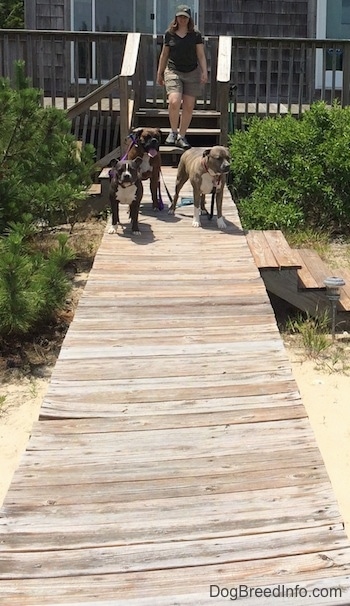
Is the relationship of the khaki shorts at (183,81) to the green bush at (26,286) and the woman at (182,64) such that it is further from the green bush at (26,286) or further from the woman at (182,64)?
the green bush at (26,286)

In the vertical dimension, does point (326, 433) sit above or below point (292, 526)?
below

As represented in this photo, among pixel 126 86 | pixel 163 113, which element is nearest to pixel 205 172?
pixel 126 86

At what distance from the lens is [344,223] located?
7875 mm

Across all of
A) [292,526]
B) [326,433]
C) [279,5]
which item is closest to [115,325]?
[326,433]

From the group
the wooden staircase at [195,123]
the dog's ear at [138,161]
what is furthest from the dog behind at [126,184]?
the wooden staircase at [195,123]

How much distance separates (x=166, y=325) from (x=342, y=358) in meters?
1.74

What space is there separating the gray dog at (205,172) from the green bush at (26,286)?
1.24 metres

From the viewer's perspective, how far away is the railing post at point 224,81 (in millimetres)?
8055

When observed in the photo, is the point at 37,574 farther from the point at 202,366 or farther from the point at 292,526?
the point at 202,366

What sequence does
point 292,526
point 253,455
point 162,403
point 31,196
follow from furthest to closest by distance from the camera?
point 31,196
point 162,403
point 253,455
point 292,526

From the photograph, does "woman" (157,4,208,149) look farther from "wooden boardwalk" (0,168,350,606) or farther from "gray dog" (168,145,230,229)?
"wooden boardwalk" (0,168,350,606)

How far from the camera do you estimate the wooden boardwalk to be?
1.95m

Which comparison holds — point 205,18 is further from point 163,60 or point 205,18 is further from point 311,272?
point 311,272
